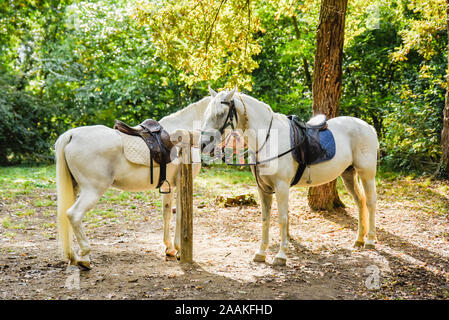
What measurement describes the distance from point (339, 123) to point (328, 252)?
1909 mm

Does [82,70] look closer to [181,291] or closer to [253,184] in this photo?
[253,184]

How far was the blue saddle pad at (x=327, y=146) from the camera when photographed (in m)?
4.68

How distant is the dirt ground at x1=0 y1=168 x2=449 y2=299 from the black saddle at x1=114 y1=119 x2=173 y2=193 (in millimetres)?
1287

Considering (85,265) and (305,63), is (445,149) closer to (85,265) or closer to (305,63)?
(305,63)

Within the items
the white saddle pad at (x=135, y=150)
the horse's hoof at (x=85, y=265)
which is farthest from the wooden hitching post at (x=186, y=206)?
the horse's hoof at (x=85, y=265)

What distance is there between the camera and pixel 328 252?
5.08 m

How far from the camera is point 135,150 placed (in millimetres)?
4320

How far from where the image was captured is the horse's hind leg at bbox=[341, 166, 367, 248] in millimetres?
5303

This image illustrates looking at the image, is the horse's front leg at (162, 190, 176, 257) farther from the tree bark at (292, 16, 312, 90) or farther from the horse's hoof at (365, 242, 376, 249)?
the tree bark at (292, 16, 312, 90)

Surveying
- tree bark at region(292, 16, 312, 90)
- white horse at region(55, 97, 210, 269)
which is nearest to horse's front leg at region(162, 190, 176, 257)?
white horse at region(55, 97, 210, 269)

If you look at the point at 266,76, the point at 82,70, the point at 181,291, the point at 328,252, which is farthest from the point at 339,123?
the point at 82,70

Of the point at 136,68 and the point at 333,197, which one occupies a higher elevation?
the point at 136,68

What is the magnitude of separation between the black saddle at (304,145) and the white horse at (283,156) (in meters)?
0.08

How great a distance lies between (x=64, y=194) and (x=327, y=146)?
3430 mm
